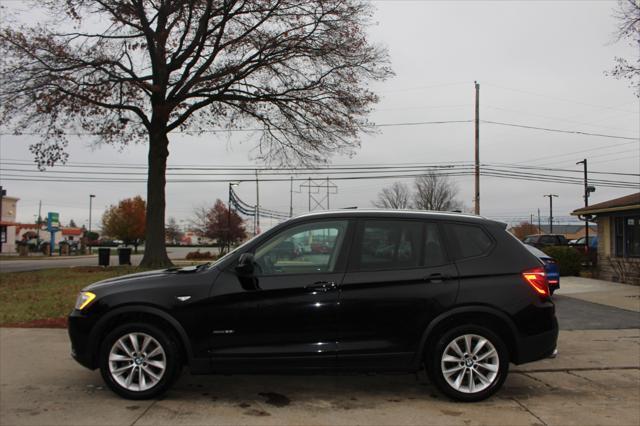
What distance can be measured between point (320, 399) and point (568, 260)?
17113 mm

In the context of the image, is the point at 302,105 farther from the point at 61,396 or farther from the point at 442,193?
the point at 442,193

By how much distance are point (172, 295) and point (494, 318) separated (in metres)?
2.93

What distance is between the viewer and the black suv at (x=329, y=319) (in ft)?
14.8

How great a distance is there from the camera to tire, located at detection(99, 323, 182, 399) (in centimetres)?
454

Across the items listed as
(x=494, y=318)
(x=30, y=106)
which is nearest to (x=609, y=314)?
(x=494, y=318)

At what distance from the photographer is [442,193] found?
6066cm

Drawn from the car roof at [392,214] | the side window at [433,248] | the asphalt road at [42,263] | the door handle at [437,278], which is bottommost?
the asphalt road at [42,263]

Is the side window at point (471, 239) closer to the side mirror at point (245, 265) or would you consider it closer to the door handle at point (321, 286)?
the door handle at point (321, 286)

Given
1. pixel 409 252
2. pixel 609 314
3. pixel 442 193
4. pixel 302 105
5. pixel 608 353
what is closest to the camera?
pixel 409 252

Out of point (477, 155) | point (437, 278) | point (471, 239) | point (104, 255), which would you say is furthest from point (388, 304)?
point (477, 155)

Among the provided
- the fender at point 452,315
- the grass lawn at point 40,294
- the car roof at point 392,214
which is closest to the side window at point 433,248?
the car roof at point 392,214

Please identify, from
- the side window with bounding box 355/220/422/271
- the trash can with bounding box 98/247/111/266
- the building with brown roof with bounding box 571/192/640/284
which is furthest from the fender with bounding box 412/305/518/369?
the trash can with bounding box 98/247/111/266

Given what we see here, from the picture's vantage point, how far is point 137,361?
4562 millimetres

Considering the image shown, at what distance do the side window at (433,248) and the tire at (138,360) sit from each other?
2.44 m
